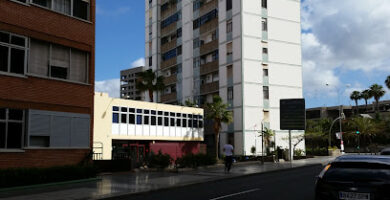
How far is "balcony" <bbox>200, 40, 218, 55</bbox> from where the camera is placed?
54.1 meters

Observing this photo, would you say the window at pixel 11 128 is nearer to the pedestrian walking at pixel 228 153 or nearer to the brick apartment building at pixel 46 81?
the brick apartment building at pixel 46 81

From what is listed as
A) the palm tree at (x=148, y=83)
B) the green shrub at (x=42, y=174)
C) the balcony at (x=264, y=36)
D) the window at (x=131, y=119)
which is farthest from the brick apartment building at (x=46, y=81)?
the balcony at (x=264, y=36)

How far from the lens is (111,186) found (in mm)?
15312

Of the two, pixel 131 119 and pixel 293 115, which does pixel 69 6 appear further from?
pixel 131 119

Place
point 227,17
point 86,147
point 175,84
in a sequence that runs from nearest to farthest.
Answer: point 86,147, point 227,17, point 175,84

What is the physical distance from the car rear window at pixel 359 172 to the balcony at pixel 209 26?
157 ft

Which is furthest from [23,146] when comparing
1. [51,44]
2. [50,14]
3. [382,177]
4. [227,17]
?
[227,17]

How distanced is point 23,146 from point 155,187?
5.96m

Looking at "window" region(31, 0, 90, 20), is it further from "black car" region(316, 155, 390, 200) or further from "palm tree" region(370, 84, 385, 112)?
"palm tree" region(370, 84, 385, 112)

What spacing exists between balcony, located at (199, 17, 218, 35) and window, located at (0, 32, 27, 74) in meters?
40.1

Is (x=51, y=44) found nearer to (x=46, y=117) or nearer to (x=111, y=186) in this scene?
(x=46, y=117)

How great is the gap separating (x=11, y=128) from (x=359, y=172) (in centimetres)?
1346

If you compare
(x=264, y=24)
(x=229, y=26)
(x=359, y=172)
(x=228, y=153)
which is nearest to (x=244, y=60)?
(x=229, y=26)

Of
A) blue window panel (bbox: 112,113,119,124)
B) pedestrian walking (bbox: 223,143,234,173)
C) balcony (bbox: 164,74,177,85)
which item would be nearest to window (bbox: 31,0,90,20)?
pedestrian walking (bbox: 223,143,234,173)
